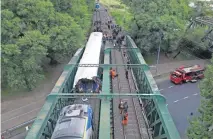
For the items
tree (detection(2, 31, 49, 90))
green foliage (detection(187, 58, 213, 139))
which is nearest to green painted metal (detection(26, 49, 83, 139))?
tree (detection(2, 31, 49, 90))

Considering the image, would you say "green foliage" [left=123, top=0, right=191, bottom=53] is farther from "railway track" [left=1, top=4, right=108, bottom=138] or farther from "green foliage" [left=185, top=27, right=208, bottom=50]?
"railway track" [left=1, top=4, right=108, bottom=138]

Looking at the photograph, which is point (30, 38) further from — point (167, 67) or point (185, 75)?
point (167, 67)

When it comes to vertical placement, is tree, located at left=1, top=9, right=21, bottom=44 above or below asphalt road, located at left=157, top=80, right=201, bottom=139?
above

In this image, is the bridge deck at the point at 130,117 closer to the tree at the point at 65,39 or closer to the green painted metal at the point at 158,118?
the green painted metal at the point at 158,118

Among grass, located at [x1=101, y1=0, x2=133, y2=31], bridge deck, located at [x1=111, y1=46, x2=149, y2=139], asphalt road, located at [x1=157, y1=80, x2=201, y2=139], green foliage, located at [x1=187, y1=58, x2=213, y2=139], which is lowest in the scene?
asphalt road, located at [x1=157, y1=80, x2=201, y2=139]

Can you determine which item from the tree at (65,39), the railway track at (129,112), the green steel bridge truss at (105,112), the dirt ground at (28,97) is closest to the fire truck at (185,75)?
the railway track at (129,112)
